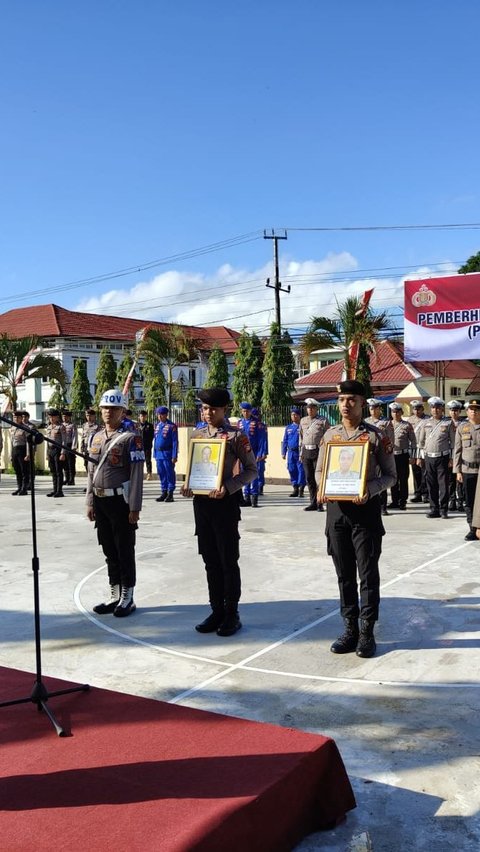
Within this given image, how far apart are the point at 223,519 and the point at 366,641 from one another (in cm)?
139

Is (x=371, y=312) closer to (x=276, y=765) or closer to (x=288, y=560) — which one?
(x=288, y=560)

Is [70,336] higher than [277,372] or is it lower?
higher

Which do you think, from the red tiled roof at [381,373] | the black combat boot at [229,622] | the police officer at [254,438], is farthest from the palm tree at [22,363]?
the black combat boot at [229,622]

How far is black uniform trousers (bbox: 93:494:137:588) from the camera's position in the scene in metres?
6.32

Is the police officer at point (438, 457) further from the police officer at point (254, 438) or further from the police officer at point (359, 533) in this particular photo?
the police officer at point (359, 533)

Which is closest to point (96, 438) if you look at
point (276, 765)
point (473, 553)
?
point (276, 765)

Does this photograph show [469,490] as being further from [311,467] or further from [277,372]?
[277,372]

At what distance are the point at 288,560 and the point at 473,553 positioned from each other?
7.16 ft

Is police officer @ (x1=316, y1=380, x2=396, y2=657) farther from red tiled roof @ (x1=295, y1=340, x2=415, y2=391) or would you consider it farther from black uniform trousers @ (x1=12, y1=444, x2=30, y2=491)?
red tiled roof @ (x1=295, y1=340, x2=415, y2=391)

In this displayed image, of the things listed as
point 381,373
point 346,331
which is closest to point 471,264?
point 381,373

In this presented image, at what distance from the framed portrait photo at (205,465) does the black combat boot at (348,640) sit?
1.39 m

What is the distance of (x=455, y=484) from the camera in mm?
12469

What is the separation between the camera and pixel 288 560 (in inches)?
338

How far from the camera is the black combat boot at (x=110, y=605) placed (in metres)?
6.50
